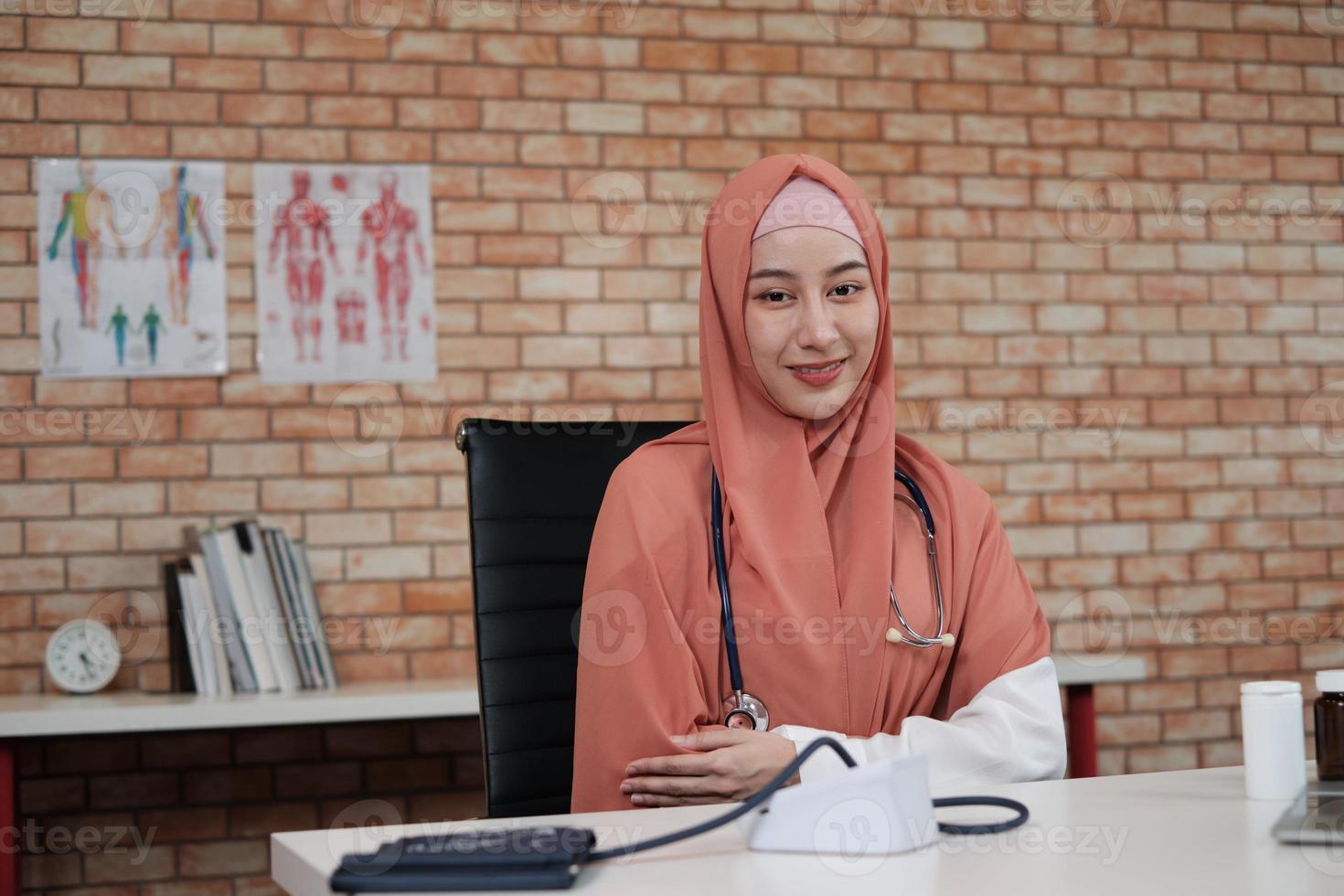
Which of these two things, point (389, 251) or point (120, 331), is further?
point (389, 251)

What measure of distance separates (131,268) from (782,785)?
2425 millimetres

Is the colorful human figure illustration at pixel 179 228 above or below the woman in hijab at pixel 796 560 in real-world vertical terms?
above

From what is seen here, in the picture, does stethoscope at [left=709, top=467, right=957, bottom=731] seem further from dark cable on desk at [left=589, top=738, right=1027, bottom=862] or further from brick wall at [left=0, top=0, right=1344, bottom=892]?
brick wall at [left=0, top=0, right=1344, bottom=892]

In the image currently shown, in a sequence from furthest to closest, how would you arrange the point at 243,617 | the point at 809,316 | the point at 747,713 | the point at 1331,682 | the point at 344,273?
the point at 344,273, the point at 243,617, the point at 809,316, the point at 747,713, the point at 1331,682

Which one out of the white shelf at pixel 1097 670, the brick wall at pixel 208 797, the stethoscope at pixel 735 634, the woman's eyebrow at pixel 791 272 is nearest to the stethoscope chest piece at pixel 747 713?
the stethoscope at pixel 735 634

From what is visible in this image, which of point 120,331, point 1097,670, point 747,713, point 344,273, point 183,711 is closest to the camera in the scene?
point 747,713

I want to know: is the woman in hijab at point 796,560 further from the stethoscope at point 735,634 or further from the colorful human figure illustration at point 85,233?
the colorful human figure illustration at point 85,233

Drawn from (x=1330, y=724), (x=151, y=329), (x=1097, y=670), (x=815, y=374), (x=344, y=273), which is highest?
(x=344, y=273)

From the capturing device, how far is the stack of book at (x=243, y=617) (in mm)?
2695

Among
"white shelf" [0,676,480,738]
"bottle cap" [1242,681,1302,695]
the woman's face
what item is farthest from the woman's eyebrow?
"white shelf" [0,676,480,738]

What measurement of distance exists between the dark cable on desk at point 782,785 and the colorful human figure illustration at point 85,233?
238cm

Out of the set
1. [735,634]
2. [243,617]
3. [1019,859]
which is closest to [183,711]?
[243,617]

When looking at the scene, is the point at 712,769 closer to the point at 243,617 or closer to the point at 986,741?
the point at 986,741

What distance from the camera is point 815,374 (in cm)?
171
